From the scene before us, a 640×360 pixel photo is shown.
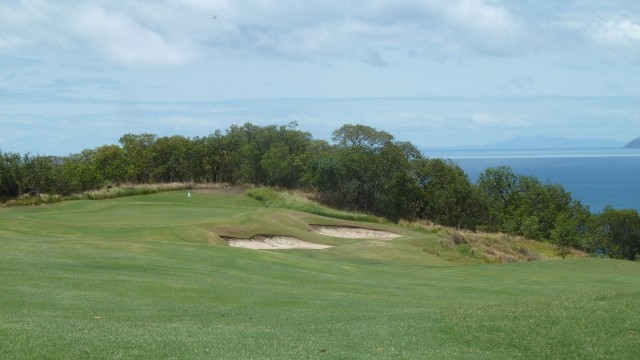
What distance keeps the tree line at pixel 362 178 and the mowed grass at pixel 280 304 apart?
37.5m

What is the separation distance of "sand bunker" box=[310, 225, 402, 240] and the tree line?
71.3 feet

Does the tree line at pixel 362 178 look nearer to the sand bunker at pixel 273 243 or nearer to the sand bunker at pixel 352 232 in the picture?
the sand bunker at pixel 352 232

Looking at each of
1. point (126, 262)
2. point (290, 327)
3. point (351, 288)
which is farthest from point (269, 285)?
point (290, 327)

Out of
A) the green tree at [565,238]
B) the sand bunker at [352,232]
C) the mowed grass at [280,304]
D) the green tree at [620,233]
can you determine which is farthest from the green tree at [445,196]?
the mowed grass at [280,304]

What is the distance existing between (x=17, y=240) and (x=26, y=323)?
15.5 metres

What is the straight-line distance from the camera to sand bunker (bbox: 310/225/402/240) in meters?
49.3

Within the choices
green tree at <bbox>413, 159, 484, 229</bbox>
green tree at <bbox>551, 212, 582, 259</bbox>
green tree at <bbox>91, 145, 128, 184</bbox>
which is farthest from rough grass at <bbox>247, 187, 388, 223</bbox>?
green tree at <bbox>91, 145, 128, 184</bbox>

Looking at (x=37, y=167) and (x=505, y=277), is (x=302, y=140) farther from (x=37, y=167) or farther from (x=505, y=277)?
(x=505, y=277)

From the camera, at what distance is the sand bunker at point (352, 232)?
49.3 m

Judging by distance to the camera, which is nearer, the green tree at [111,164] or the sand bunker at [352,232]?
the sand bunker at [352,232]

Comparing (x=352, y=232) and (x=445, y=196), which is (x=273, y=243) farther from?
(x=445, y=196)

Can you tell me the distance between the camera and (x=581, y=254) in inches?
2554

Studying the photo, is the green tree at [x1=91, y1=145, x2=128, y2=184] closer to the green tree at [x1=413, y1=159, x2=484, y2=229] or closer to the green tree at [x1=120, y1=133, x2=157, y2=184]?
the green tree at [x1=120, y1=133, x2=157, y2=184]

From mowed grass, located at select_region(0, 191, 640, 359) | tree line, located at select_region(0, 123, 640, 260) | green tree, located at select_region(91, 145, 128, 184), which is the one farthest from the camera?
green tree, located at select_region(91, 145, 128, 184)
